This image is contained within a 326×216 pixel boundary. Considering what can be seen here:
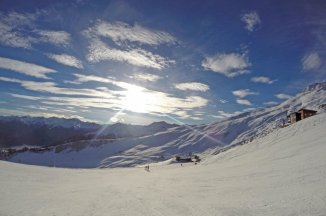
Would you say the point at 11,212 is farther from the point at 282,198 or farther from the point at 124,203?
the point at 282,198

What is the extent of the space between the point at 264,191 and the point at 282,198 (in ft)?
10.2

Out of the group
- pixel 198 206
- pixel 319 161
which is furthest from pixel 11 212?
pixel 319 161

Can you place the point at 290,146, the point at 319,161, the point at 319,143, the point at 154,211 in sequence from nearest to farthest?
the point at 154,211
the point at 319,161
the point at 319,143
the point at 290,146

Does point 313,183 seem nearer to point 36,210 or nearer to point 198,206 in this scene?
point 198,206

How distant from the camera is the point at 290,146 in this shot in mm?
46656

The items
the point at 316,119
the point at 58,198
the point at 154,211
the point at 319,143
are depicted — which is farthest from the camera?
Answer: the point at 316,119

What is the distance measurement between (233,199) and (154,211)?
5.30 metres

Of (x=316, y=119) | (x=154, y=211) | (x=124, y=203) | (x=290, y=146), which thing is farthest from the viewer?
(x=316, y=119)

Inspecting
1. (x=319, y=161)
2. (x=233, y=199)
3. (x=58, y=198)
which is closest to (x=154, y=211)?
(x=233, y=199)

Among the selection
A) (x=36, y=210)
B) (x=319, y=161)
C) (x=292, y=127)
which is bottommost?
(x=36, y=210)

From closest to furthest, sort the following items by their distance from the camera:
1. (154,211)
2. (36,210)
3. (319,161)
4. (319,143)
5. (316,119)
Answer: (154,211) → (36,210) → (319,161) → (319,143) → (316,119)

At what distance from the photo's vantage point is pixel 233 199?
799 inches

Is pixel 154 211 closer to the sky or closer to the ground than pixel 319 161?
closer to the ground

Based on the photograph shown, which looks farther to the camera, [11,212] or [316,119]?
[316,119]
